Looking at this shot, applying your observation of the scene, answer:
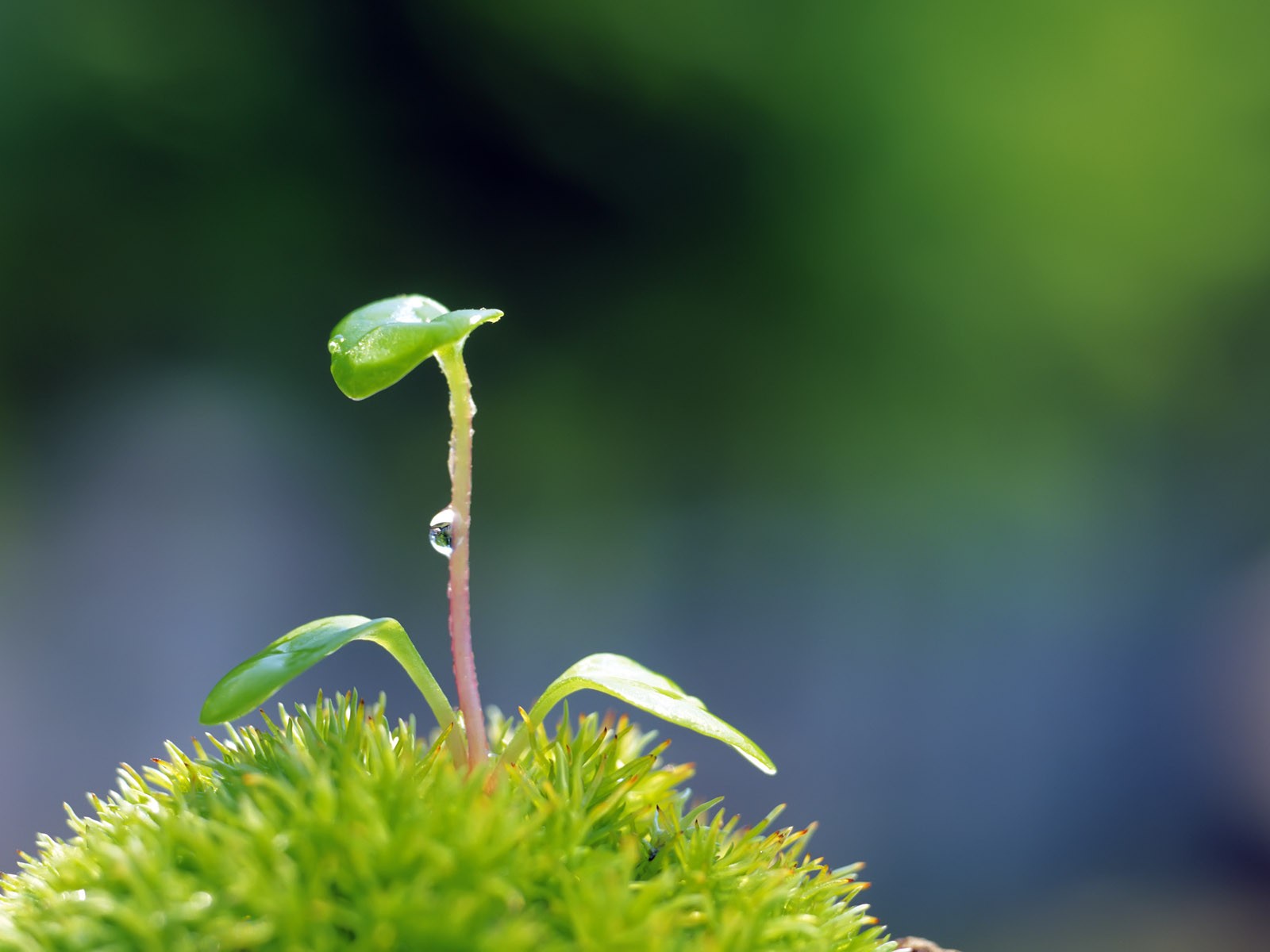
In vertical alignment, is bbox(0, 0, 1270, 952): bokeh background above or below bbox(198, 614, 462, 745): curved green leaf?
above

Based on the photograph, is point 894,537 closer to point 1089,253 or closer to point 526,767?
point 1089,253

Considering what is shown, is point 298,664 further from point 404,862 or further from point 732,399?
point 732,399

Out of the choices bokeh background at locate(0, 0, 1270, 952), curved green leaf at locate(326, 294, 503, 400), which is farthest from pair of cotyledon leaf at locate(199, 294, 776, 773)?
bokeh background at locate(0, 0, 1270, 952)

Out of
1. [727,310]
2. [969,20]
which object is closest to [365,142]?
[727,310]

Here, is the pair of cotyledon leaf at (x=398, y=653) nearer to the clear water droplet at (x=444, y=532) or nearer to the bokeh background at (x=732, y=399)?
the clear water droplet at (x=444, y=532)

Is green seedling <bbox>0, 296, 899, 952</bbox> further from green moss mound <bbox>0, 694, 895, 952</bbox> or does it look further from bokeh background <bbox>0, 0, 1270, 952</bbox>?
bokeh background <bbox>0, 0, 1270, 952</bbox>

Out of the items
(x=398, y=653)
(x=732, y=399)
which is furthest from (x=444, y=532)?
(x=732, y=399)
